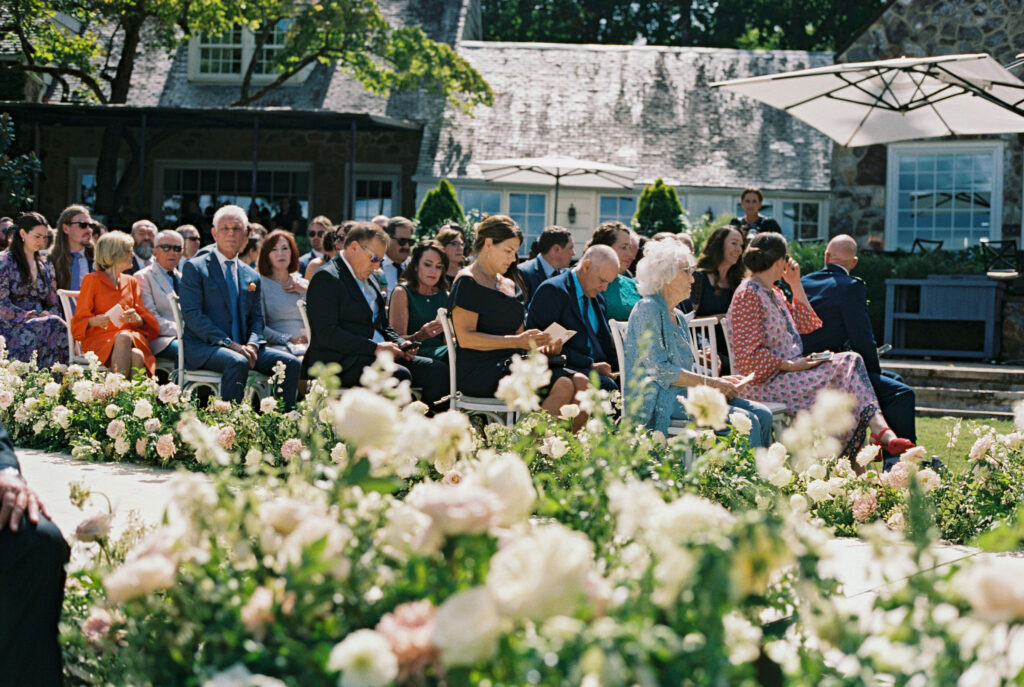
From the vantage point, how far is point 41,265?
360 inches

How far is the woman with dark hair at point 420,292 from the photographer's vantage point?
8.26 meters

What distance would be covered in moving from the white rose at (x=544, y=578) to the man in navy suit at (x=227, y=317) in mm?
6532

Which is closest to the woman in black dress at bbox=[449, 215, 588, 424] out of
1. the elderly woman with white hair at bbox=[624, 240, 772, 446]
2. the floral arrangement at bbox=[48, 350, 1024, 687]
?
the elderly woman with white hair at bbox=[624, 240, 772, 446]

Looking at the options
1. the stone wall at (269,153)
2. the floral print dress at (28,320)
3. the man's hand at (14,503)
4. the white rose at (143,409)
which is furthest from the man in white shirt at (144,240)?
the stone wall at (269,153)

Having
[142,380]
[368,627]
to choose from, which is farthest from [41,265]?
[368,627]

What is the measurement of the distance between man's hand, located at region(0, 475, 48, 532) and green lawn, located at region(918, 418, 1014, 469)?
5988mm

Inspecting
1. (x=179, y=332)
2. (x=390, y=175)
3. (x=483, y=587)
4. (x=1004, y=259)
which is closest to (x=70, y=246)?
(x=179, y=332)

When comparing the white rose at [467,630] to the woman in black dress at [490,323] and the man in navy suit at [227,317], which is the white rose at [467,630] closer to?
the woman in black dress at [490,323]

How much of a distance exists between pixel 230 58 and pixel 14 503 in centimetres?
2106

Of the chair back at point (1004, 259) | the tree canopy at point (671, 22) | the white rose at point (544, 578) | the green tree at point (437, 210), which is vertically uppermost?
the tree canopy at point (671, 22)

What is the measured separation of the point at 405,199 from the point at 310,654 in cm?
2005

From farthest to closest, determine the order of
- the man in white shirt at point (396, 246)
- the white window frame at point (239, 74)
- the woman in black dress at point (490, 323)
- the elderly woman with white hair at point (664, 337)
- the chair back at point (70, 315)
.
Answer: the white window frame at point (239, 74) → the man in white shirt at point (396, 246) → the chair back at point (70, 315) → the woman in black dress at point (490, 323) → the elderly woman with white hair at point (664, 337)

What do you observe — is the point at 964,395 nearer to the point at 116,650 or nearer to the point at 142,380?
the point at 142,380

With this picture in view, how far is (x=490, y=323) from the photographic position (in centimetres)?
691
